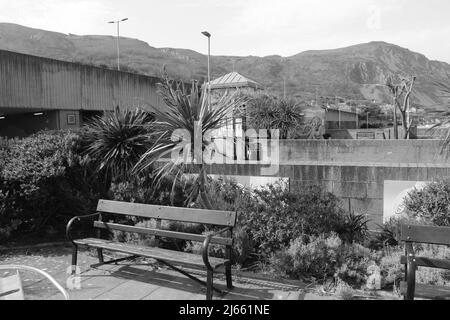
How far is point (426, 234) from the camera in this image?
416cm

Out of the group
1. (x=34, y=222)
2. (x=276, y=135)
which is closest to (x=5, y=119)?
(x=276, y=135)

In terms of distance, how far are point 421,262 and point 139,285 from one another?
3015mm

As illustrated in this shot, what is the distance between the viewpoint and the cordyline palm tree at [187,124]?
21.2ft

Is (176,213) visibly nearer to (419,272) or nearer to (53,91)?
(419,272)

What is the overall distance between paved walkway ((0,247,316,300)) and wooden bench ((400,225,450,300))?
1.03 m

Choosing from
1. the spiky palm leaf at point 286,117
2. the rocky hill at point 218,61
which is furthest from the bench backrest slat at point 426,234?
the rocky hill at point 218,61

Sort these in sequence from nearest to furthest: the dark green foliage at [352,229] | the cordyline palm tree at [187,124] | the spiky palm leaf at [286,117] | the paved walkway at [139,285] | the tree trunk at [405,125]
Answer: the paved walkway at [139,285] < the dark green foliage at [352,229] < the cordyline palm tree at [187,124] < the spiky palm leaf at [286,117] < the tree trunk at [405,125]

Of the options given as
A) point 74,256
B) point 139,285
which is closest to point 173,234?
point 139,285

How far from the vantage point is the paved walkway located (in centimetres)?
471

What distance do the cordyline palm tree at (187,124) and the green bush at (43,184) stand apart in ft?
4.41

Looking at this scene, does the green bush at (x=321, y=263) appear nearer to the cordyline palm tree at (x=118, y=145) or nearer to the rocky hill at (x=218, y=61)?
the cordyline palm tree at (x=118, y=145)
